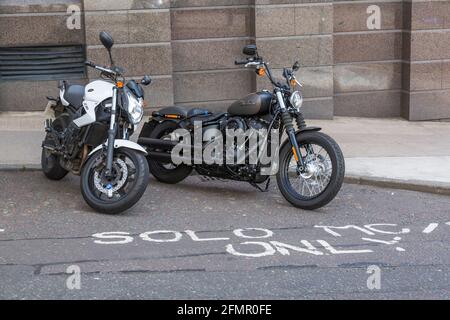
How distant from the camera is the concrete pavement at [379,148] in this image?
882cm

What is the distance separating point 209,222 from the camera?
7.23m

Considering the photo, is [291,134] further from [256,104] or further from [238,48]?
[238,48]

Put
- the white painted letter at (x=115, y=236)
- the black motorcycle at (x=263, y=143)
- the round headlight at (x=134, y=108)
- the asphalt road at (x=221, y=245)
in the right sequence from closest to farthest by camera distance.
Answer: the asphalt road at (x=221, y=245), the white painted letter at (x=115, y=236), the black motorcycle at (x=263, y=143), the round headlight at (x=134, y=108)

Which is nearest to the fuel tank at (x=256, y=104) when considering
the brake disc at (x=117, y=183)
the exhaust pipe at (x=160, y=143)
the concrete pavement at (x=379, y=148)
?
the exhaust pipe at (x=160, y=143)

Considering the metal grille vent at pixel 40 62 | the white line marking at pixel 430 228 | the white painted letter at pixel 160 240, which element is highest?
the metal grille vent at pixel 40 62

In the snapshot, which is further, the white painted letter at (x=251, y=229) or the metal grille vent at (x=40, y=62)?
the metal grille vent at (x=40, y=62)

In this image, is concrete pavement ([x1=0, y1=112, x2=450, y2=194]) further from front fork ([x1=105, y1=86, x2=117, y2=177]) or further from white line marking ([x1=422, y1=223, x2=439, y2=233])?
front fork ([x1=105, y1=86, x2=117, y2=177])

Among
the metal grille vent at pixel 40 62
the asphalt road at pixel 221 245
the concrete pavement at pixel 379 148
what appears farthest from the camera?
the metal grille vent at pixel 40 62

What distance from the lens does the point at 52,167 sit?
28.3 ft

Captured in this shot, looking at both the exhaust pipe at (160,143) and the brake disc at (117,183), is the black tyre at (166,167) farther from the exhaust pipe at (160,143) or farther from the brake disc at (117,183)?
the brake disc at (117,183)

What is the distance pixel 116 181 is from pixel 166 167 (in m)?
1.41

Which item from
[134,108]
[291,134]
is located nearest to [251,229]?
[291,134]

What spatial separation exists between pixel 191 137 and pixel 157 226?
5.27 feet

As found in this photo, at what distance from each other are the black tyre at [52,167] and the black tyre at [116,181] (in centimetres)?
111
